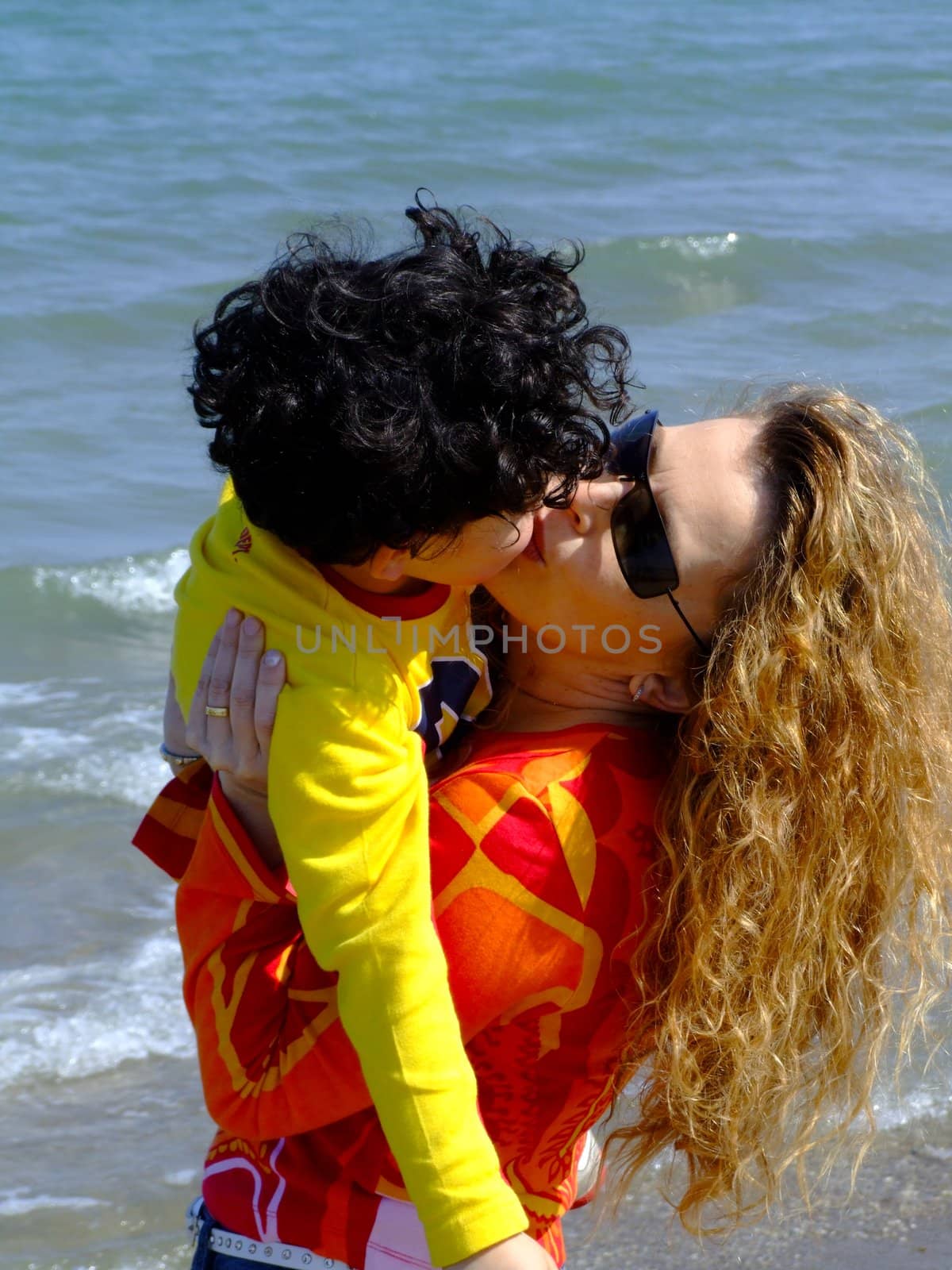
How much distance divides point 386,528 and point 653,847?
567mm

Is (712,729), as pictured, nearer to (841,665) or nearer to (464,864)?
(841,665)

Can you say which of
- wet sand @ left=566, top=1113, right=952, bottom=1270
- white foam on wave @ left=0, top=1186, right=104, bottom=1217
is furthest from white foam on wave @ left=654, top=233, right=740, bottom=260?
white foam on wave @ left=0, top=1186, right=104, bottom=1217

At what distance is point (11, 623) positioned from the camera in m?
6.73

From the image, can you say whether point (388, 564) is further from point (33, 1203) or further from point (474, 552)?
point (33, 1203)

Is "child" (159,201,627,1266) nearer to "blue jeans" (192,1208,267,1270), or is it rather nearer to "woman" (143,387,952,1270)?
"woman" (143,387,952,1270)

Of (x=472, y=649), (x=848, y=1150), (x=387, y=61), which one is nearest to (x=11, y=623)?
(x=848, y=1150)

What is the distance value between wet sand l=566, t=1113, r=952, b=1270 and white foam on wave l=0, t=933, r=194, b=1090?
1.31 metres

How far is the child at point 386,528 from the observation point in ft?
5.82

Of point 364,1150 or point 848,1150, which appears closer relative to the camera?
point 364,1150

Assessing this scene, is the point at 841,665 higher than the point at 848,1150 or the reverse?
higher

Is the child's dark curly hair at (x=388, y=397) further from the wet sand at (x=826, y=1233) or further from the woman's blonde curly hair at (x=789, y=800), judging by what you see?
the wet sand at (x=826, y=1233)

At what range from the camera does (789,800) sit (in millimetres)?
2039

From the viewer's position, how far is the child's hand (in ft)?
5.78

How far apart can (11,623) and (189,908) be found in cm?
510
